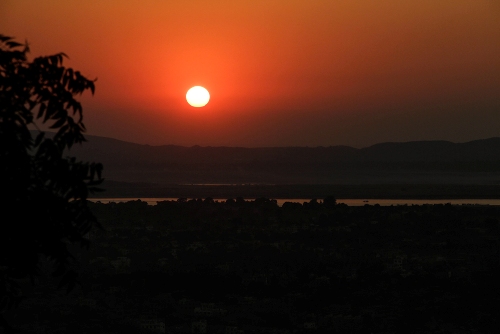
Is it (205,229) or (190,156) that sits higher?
(190,156)

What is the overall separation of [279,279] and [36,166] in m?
13.5

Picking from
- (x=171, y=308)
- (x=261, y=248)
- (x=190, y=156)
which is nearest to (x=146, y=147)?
(x=190, y=156)

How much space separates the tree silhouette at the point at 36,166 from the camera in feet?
14.5

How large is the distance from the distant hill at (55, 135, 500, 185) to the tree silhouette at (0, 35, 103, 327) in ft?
184

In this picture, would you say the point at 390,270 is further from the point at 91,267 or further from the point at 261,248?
the point at 91,267

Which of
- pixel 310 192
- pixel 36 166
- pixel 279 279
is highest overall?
pixel 310 192

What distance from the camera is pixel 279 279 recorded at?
58.4 feet

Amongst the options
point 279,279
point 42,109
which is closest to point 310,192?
point 279,279

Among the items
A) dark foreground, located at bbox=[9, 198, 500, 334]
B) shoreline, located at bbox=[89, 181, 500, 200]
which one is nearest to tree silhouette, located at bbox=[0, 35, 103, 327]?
dark foreground, located at bbox=[9, 198, 500, 334]

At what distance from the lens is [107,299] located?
53.5ft

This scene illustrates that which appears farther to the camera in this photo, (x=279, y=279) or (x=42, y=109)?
(x=279, y=279)

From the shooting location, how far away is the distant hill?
66438mm

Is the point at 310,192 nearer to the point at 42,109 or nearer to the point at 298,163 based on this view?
the point at 298,163

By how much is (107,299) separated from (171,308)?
157 cm
